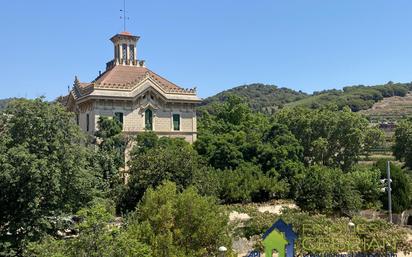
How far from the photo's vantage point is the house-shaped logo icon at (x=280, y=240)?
1953 centimetres

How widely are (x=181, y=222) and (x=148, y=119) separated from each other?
765 inches

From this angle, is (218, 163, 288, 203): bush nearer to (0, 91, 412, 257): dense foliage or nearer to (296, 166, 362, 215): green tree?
(0, 91, 412, 257): dense foliage

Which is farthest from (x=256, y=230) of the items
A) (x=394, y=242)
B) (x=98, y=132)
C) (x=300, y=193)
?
(x=98, y=132)

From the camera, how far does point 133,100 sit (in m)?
35.4

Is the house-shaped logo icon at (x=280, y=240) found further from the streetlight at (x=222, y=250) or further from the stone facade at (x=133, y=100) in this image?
the stone facade at (x=133, y=100)

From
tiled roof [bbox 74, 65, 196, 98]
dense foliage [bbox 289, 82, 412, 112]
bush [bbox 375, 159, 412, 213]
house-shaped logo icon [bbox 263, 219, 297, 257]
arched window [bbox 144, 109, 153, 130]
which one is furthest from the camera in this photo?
dense foliage [bbox 289, 82, 412, 112]

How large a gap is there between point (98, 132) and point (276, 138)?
43.1ft

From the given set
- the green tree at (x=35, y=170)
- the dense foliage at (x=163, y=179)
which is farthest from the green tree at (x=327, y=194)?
the green tree at (x=35, y=170)

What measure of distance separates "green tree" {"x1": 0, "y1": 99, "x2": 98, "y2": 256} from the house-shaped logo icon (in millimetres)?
7384

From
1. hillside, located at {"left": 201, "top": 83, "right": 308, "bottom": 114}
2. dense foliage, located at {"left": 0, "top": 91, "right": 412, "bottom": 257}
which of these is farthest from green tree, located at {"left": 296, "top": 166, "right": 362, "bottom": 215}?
hillside, located at {"left": 201, "top": 83, "right": 308, "bottom": 114}

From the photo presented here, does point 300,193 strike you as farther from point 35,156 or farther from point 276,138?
point 35,156

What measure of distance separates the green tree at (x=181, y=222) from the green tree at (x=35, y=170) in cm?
290

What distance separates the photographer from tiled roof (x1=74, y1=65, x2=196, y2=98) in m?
35.1

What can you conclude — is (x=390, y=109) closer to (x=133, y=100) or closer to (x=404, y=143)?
(x=404, y=143)
